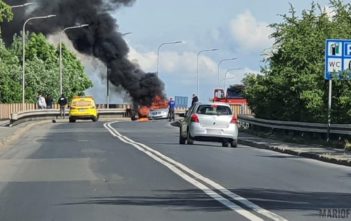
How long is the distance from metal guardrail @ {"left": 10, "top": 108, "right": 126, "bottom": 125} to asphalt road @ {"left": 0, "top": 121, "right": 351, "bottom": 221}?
21984 millimetres

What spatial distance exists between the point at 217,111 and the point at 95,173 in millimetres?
11255

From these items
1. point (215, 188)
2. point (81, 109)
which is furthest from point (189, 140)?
point (81, 109)

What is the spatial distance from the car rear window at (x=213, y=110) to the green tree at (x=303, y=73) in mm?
3499

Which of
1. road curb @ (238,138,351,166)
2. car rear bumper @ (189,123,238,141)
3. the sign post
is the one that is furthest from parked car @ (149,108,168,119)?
the sign post

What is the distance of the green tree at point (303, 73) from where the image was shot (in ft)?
99.5

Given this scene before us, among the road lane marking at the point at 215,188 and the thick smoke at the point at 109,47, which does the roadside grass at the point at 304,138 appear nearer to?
the road lane marking at the point at 215,188

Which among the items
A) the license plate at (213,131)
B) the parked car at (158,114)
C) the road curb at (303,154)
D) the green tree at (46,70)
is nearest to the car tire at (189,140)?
the license plate at (213,131)

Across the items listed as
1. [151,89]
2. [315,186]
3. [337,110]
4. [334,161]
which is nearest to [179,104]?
[151,89]

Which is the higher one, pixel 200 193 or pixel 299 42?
pixel 299 42

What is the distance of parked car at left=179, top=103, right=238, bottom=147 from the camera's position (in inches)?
1106

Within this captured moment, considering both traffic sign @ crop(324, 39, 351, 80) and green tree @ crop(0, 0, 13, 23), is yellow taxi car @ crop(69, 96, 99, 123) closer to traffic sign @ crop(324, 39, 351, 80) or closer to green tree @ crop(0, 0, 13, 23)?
traffic sign @ crop(324, 39, 351, 80)

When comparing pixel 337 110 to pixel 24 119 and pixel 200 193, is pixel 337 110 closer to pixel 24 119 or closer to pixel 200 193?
pixel 200 193

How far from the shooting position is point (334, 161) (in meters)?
21.6

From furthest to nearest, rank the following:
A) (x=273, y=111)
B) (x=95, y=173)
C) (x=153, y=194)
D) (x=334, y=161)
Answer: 1. (x=273, y=111)
2. (x=334, y=161)
3. (x=95, y=173)
4. (x=153, y=194)
